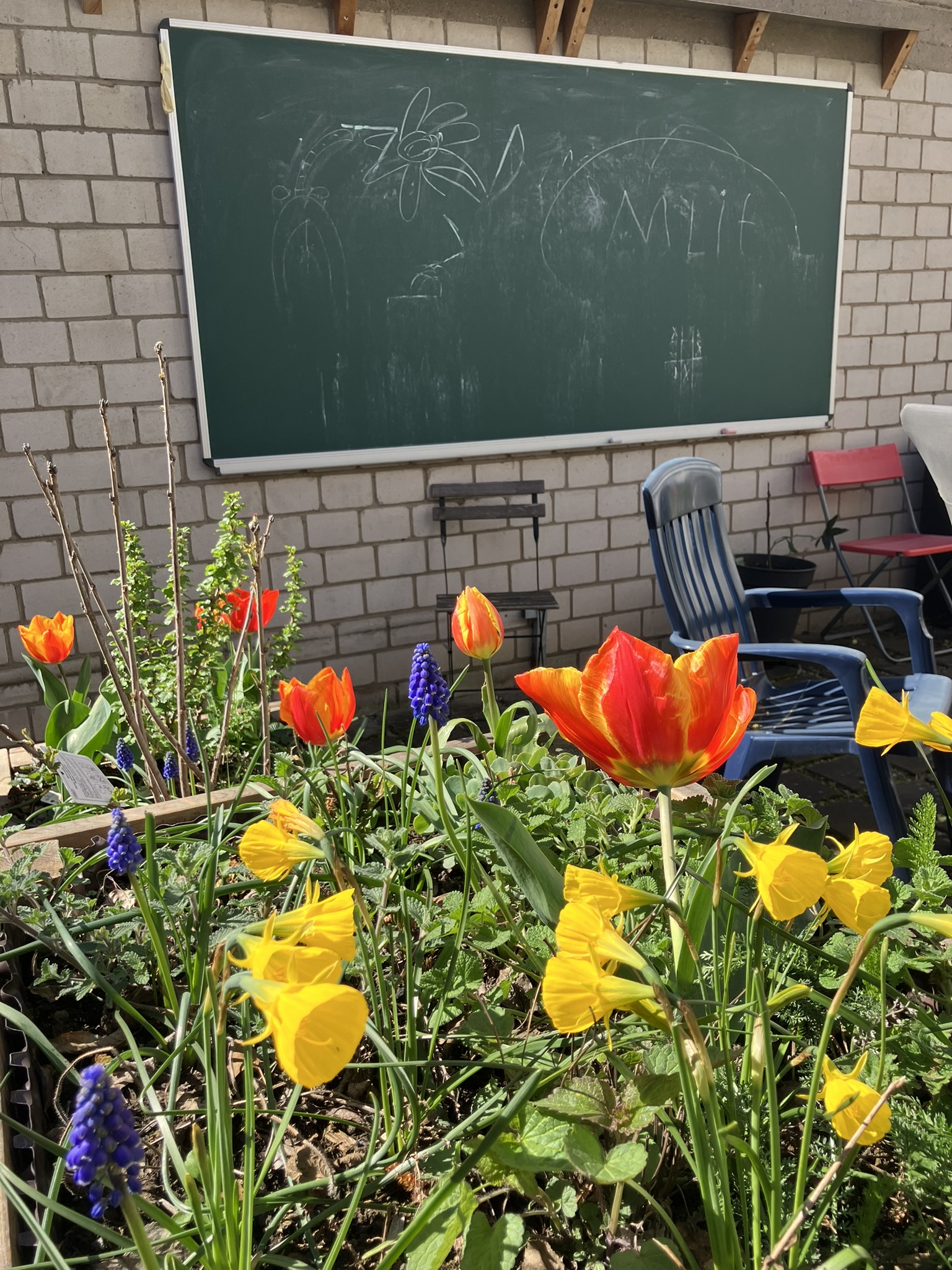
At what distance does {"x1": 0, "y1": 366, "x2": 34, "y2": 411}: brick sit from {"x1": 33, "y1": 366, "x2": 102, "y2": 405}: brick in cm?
3

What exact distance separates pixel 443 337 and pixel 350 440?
537 mm

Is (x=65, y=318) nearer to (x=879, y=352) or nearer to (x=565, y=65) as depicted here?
(x=565, y=65)

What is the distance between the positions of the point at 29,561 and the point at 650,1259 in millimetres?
3104

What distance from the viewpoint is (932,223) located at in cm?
454

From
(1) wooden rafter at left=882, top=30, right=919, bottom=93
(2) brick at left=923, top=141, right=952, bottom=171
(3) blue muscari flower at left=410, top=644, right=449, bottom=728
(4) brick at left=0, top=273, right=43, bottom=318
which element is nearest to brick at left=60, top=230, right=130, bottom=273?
(4) brick at left=0, top=273, right=43, bottom=318

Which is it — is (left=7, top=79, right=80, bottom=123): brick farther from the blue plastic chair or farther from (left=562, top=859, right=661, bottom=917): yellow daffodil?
(left=562, top=859, right=661, bottom=917): yellow daffodil

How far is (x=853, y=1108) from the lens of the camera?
51 cm

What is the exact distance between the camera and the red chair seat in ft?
13.9

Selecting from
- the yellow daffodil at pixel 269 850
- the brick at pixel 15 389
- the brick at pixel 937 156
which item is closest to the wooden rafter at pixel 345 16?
the brick at pixel 15 389

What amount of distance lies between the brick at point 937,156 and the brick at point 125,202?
3493mm

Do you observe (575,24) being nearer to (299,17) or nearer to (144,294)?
(299,17)

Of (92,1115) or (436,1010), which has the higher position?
(92,1115)

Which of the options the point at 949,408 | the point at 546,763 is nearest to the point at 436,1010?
the point at 546,763

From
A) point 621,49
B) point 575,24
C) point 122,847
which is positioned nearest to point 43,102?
point 575,24
